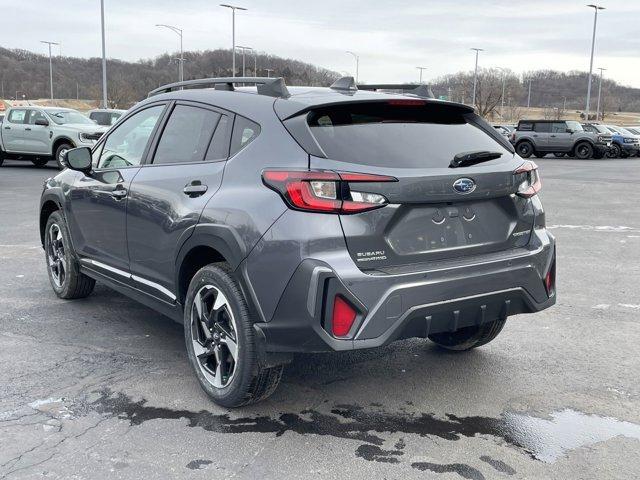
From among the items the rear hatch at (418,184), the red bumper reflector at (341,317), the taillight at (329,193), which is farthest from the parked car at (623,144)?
the red bumper reflector at (341,317)

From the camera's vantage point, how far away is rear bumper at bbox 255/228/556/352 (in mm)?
3152

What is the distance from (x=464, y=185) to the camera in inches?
137

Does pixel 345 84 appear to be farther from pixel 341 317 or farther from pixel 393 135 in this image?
pixel 341 317

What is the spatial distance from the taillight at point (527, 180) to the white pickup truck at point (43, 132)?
56.3ft

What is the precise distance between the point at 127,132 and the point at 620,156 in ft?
112

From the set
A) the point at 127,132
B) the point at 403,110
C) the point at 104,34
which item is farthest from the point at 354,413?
the point at 104,34

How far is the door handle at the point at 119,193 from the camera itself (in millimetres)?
4557

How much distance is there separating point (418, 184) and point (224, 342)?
52.3 inches

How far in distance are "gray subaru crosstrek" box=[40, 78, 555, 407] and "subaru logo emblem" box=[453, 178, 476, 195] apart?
20 millimetres

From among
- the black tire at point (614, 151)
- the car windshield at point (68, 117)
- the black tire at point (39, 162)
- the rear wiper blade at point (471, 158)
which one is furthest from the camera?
the black tire at point (614, 151)

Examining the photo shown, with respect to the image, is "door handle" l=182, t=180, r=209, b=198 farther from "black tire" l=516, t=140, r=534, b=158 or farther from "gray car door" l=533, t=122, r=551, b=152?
"black tire" l=516, t=140, r=534, b=158

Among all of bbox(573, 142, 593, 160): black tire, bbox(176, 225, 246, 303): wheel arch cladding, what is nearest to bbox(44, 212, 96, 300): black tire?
bbox(176, 225, 246, 303): wheel arch cladding

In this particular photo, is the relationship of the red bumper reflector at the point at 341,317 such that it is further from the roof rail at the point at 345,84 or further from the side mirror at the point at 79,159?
the side mirror at the point at 79,159

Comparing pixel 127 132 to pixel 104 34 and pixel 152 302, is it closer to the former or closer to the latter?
pixel 152 302
